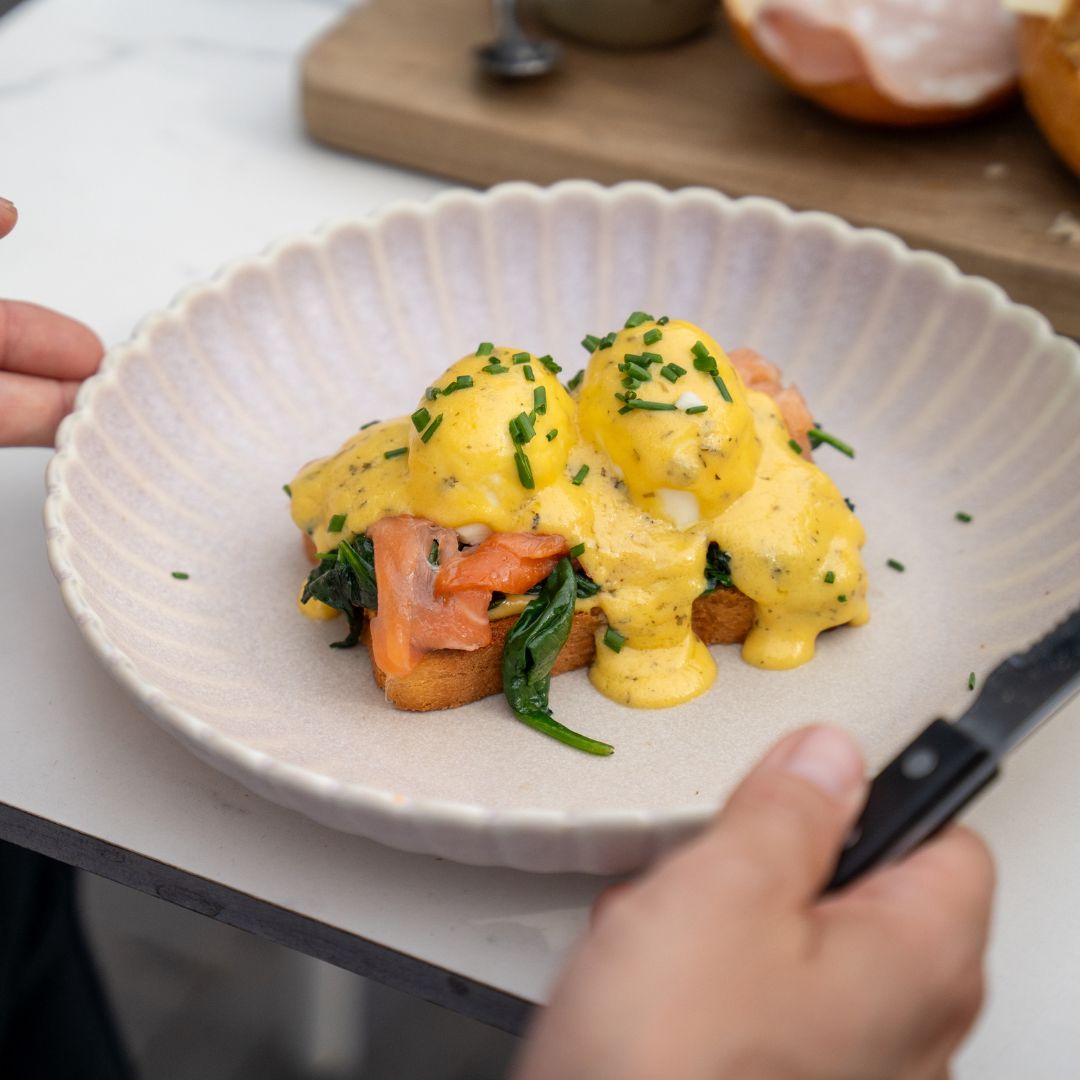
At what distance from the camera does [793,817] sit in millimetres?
1379

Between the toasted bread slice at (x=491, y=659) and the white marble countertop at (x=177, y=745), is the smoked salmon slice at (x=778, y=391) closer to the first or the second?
the toasted bread slice at (x=491, y=659)

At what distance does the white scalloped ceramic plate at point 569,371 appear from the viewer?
6.68 ft

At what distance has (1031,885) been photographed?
1.92m

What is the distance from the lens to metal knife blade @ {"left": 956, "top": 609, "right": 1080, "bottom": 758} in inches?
58.6

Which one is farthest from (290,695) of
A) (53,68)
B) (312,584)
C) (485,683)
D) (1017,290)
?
(53,68)

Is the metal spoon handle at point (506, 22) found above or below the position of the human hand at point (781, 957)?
below

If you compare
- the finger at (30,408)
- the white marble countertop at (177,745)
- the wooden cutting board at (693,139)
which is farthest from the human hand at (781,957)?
the wooden cutting board at (693,139)

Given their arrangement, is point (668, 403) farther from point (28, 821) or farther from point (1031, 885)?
point (28, 821)

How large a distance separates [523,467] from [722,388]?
1.28 ft

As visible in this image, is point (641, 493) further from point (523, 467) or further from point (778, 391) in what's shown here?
point (778, 391)

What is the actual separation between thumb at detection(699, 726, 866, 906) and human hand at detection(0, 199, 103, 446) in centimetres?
168

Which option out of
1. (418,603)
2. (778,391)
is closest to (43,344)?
(418,603)

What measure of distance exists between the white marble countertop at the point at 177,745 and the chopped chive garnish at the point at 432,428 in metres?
Answer: 0.67

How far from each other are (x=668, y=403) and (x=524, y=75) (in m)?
1.73
